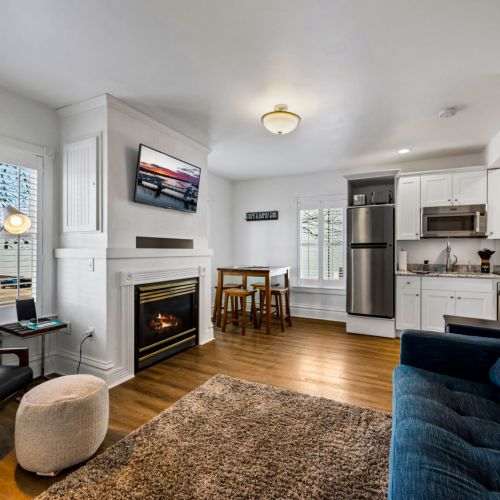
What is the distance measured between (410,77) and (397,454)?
266cm

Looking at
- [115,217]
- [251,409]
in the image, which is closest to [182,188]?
[115,217]

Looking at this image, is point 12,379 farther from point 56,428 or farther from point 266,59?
point 266,59

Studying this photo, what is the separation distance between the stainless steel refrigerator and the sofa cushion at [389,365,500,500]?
273cm

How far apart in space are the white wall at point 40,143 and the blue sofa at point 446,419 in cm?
315

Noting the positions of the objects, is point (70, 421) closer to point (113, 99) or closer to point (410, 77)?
point (113, 99)

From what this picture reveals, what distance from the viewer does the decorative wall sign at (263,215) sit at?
6.00 meters

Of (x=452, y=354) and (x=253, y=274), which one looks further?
(x=253, y=274)

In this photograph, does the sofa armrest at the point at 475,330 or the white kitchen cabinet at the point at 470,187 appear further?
the white kitchen cabinet at the point at 470,187

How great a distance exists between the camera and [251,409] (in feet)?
7.86

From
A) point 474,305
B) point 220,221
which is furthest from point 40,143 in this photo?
point 474,305

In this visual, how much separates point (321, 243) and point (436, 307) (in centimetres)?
208

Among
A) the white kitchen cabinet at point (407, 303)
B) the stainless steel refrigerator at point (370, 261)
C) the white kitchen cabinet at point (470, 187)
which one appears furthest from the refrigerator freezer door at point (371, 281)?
the white kitchen cabinet at point (470, 187)

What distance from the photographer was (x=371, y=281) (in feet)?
15.0

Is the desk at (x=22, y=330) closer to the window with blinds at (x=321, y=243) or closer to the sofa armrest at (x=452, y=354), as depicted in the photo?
the sofa armrest at (x=452, y=354)
